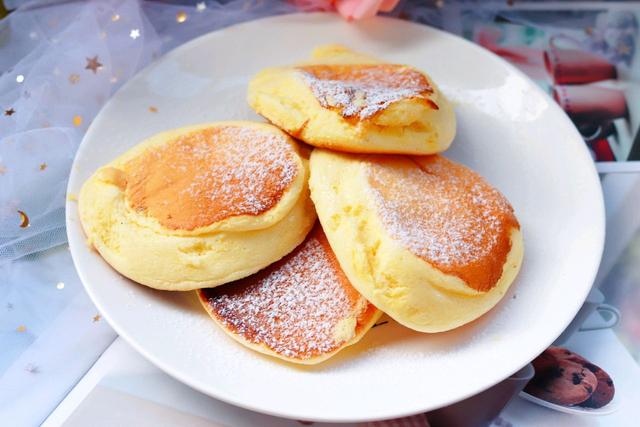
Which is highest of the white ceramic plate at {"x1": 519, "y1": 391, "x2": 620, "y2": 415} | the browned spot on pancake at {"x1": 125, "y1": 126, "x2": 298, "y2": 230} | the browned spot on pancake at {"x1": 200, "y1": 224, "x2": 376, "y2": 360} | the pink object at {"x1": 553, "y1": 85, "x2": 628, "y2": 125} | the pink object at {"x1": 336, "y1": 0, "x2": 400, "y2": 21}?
the pink object at {"x1": 336, "y1": 0, "x2": 400, "y2": 21}

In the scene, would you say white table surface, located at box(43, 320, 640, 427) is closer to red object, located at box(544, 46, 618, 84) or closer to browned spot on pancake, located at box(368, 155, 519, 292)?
browned spot on pancake, located at box(368, 155, 519, 292)

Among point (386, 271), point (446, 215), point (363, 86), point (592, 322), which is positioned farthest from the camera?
point (592, 322)

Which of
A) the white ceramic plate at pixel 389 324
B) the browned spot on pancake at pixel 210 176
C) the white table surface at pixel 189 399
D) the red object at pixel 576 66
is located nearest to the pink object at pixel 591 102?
the red object at pixel 576 66

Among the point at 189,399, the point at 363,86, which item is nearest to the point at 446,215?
the point at 363,86

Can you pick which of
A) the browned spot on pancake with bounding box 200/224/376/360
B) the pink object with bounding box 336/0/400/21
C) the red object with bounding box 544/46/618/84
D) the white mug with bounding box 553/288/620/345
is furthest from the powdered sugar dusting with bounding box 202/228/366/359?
the red object with bounding box 544/46/618/84

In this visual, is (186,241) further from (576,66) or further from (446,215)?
(576,66)

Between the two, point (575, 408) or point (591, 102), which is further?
point (591, 102)

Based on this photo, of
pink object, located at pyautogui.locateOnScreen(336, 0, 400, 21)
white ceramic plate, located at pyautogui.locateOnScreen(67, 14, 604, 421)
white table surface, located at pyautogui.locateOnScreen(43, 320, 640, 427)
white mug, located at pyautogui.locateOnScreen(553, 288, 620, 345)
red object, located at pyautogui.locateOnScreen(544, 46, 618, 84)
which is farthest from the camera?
red object, located at pyautogui.locateOnScreen(544, 46, 618, 84)
